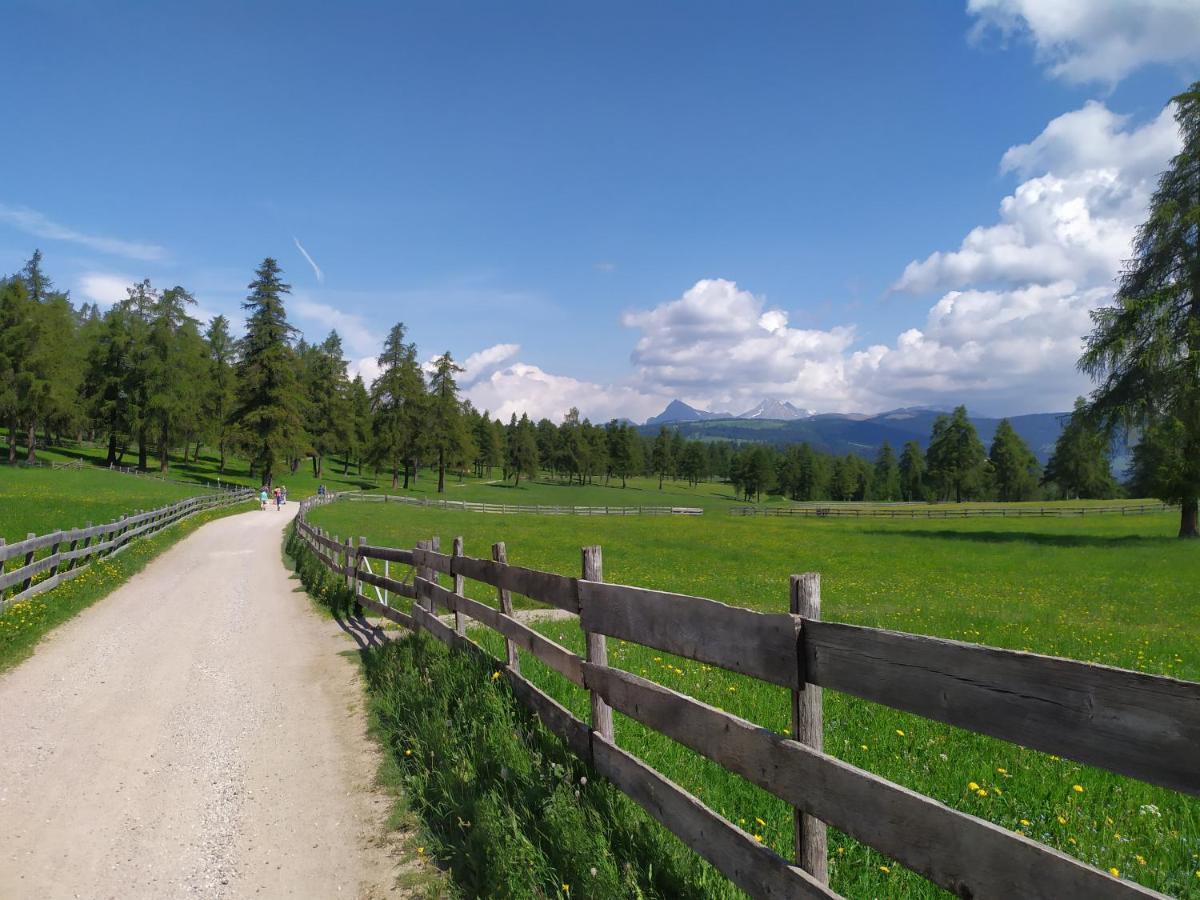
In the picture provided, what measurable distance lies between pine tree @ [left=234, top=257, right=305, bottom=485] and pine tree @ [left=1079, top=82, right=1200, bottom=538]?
173 ft

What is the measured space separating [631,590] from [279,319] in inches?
2370

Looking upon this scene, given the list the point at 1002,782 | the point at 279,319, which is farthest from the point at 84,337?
the point at 1002,782

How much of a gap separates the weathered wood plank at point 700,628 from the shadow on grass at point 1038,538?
116 ft

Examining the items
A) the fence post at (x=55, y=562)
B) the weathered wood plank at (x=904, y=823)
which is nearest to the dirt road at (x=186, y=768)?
the weathered wood plank at (x=904, y=823)

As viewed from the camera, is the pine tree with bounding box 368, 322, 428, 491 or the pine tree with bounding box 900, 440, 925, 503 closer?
the pine tree with bounding box 368, 322, 428, 491

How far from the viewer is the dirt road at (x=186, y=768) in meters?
4.48

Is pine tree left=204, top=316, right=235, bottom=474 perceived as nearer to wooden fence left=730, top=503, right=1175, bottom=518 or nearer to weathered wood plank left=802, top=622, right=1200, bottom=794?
wooden fence left=730, top=503, right=1175, bottom=518

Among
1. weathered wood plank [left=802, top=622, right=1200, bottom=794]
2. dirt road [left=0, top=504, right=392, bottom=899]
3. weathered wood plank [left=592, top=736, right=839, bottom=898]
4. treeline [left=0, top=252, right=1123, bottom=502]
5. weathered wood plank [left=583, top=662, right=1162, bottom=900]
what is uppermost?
treeline [left=0, top=252, right=1123, bottom=502]

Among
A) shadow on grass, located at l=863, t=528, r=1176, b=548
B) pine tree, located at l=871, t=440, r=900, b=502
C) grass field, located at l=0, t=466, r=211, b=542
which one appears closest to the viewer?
grass field, located at l=0, t=466, r=211, b=542

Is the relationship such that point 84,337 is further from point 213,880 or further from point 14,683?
point 213,880

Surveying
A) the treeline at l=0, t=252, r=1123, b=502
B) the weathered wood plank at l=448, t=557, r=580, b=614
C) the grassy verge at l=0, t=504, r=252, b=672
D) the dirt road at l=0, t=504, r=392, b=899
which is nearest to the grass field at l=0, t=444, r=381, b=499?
the treeline at l=0, t=252, r=1123, b=502

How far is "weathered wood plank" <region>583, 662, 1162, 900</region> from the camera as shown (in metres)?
1.91

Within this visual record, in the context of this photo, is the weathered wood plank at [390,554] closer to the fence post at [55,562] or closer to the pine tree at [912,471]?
the fence post at [55,562]

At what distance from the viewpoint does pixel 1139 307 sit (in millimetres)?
30172
